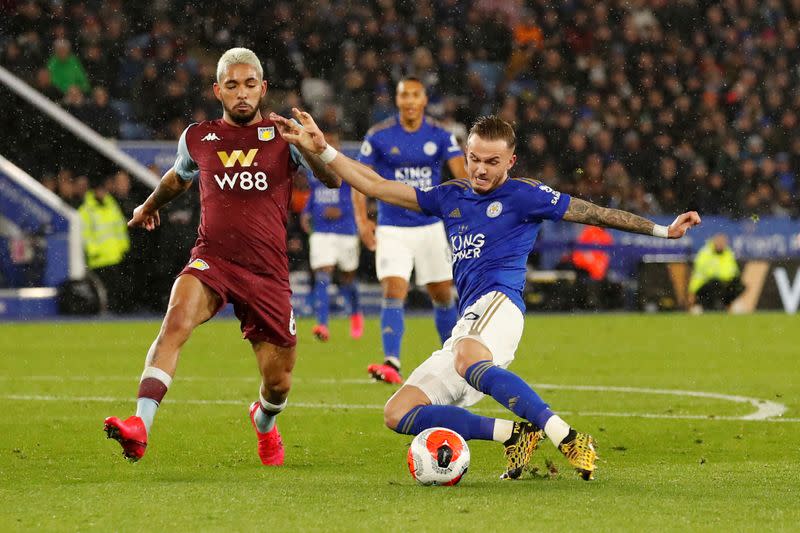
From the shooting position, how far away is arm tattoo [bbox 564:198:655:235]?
6.12 m

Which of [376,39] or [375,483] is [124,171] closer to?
[376,39]

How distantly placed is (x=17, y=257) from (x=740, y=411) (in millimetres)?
13505

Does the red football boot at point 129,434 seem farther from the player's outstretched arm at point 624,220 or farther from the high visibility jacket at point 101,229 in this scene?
the high visibility jacket at point 101,229

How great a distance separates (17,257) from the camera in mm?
20125

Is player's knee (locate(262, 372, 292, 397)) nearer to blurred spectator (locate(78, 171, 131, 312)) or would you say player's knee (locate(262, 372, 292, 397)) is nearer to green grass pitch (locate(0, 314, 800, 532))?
green grass pitch (locate(0, 314, 800, 532))

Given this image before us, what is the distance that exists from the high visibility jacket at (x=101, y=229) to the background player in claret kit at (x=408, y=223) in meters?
9.23

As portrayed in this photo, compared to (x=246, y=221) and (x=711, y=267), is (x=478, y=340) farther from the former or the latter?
(x=711, y=267)

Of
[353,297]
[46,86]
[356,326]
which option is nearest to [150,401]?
[356,326]

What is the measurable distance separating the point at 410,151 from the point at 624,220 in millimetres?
5199

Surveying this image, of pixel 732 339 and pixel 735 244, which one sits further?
pixel 735 244

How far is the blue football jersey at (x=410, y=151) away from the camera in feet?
36.8

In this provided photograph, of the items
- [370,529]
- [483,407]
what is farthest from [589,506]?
[483,407]

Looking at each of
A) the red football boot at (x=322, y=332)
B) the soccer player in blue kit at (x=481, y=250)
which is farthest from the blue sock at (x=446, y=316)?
the soccer player in blue kit at (x=481, y=250)

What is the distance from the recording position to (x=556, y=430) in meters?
5.60
